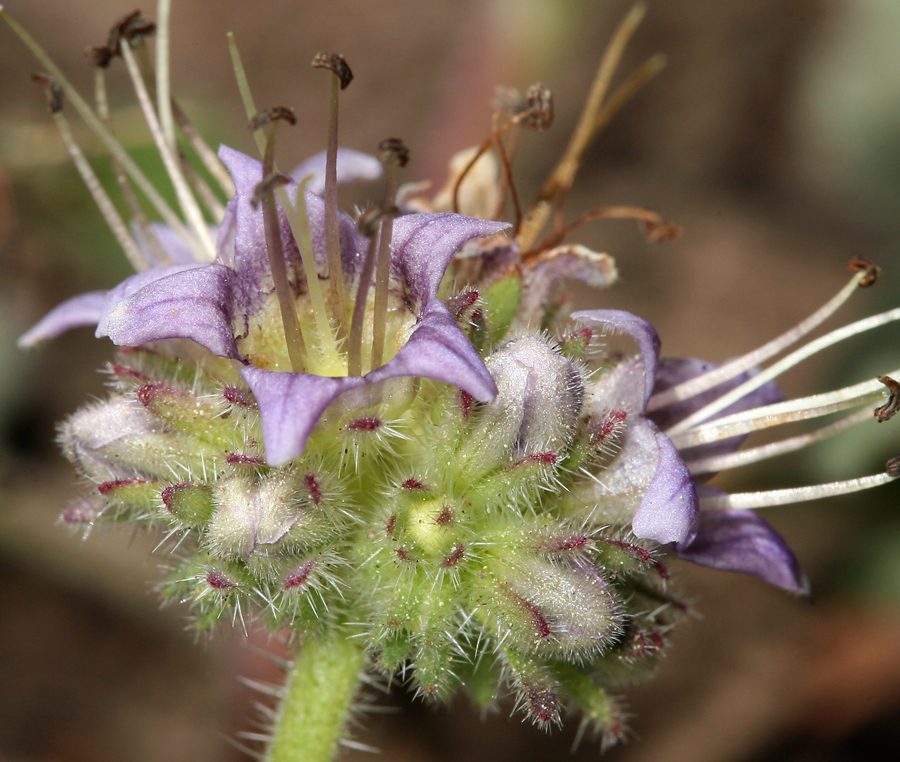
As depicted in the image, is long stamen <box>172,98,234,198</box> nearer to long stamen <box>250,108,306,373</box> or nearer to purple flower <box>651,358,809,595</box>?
long stamen <box>250,108,306,373</box>

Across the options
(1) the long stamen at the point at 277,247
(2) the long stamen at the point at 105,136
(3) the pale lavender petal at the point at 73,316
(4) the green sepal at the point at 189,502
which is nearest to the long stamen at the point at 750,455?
(1) the long stamen at the point at 277,247

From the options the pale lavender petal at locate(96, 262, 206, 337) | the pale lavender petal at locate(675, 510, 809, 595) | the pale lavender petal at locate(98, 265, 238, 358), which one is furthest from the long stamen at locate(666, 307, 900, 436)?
the pale lavender petal at locate(96, 262, 206, 337)

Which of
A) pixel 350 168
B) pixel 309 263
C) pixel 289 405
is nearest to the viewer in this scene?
pixel 289 405

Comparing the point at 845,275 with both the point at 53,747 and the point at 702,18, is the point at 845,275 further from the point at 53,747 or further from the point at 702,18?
the point at 53,747

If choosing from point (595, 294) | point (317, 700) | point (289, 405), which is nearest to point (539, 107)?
point (289, 405)

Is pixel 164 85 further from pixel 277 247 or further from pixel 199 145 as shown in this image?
pixel 277 247

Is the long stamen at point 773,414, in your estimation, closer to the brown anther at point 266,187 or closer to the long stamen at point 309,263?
the long stamen at point 309,263

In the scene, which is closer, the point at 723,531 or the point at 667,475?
the point at 667,475
